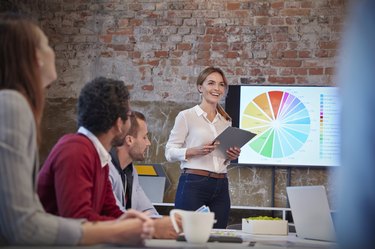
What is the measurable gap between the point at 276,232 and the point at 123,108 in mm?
822

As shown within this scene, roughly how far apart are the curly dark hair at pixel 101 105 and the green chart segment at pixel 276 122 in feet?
10.5

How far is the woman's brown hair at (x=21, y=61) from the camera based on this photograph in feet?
4.70

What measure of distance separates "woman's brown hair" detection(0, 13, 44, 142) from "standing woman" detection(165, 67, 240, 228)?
7.82ft

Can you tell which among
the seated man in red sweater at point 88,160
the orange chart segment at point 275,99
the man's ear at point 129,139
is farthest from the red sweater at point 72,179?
the orange chart segment at point 275,99

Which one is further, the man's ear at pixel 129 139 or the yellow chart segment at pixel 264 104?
the yellow chart segment at pixel 264 104

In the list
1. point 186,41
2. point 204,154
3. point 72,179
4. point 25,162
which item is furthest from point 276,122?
point 25,162

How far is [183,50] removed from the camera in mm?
5441

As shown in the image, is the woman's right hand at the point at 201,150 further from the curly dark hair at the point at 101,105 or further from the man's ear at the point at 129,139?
the curly dark hair at the point at 101,105

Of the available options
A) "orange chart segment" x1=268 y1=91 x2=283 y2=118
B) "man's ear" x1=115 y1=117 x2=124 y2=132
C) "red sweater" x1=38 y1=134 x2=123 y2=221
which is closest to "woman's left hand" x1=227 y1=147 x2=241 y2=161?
"orange chart segment" x1=268 y1=91 x2=283 y2=118

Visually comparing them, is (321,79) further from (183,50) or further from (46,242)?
(46,242)

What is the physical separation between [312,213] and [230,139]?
1.59 m

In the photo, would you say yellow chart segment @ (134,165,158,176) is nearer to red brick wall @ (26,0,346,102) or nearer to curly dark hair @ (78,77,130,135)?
red brick wall @ (26,0,346,102)

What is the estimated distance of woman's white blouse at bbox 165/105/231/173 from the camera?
12.7 ft

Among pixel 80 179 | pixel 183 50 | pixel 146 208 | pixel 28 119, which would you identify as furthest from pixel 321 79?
pixel 28 119
